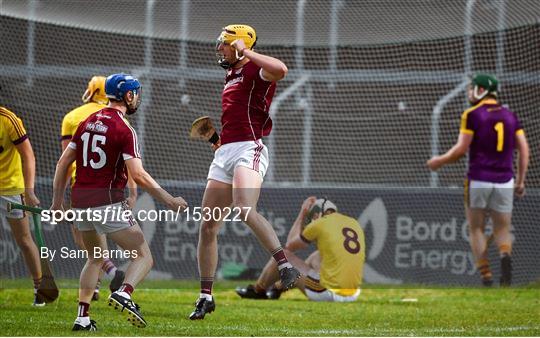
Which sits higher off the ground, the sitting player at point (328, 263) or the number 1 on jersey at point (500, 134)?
the number 1 on jersey at point (500, 134)

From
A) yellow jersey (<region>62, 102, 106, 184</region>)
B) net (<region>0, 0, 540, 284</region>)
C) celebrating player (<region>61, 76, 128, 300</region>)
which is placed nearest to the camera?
celebrating player (<region>61, 76, 128, 300</region>)

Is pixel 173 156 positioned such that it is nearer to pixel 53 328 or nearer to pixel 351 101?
pixel 351 101

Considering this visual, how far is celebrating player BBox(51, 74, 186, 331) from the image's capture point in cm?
738

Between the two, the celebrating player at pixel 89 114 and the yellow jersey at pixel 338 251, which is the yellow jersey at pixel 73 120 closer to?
the celebrating player at pixel 89 114

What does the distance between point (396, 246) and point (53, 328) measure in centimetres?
737

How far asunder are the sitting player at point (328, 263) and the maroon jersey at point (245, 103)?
8.81 feet

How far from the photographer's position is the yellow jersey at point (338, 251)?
11.0 meters

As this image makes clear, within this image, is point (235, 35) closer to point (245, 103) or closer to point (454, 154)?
point (245, 103)

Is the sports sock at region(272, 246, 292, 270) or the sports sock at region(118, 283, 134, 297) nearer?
the sports sock at region(118, 283, 134, 297)

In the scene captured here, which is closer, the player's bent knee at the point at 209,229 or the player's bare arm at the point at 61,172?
the player's bare arm at the point at 61,172

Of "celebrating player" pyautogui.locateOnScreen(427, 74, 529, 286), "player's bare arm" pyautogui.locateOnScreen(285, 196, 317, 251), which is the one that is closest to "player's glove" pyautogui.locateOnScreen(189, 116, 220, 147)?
"player's bare arm" pyautogui.locateOnScreen(285, 196, 317, 251)

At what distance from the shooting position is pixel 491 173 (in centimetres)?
1277

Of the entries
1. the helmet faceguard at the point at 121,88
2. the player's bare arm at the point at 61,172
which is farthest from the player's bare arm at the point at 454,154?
the player's bare arm at the point at 61,172

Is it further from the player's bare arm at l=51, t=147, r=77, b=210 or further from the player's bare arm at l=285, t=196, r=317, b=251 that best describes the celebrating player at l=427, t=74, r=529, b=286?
the player's bare arm at l=51, t=147, r=77, b=210
